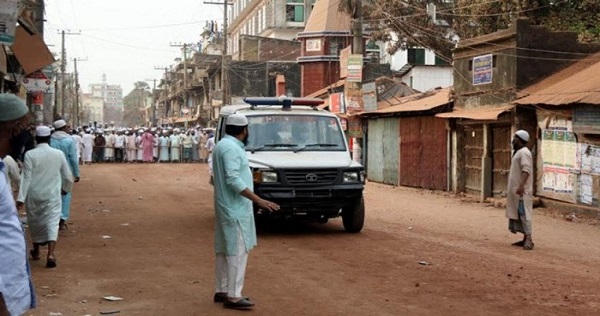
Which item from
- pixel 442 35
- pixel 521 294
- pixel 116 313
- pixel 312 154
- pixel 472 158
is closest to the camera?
pixel 116 313

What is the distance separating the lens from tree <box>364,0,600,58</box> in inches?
1048

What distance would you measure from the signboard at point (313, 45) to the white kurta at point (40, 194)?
40526 millimetres

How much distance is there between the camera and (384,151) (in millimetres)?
27969

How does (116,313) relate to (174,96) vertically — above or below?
below

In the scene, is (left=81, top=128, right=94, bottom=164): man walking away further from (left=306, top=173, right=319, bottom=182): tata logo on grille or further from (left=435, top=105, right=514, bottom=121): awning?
(left=306, top=173, right=319, bottom=182): tata logo on grille

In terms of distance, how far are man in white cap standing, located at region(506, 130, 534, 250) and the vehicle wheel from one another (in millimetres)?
2413

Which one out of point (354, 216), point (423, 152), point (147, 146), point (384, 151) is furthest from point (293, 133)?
point (147, 146)

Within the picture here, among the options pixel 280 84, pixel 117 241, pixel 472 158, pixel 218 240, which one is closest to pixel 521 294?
pixel 218 240

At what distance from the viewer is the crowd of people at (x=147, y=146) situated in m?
40.0

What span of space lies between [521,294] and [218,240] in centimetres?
324

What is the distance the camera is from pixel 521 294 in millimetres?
8047

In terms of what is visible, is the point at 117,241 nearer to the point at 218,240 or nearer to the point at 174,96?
the point at 218,240

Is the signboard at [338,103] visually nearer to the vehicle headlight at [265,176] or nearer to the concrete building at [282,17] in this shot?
the vehicle headlight at [265,176]

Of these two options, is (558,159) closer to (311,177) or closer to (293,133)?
(293,133)
